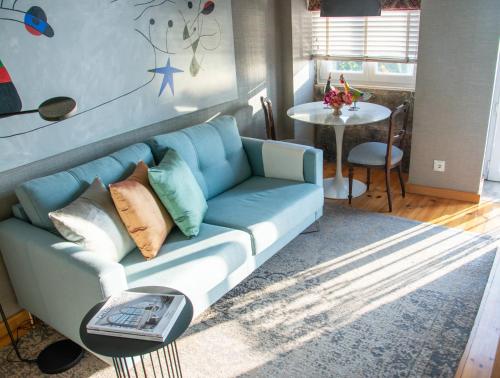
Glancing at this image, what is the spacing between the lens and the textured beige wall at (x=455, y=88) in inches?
136

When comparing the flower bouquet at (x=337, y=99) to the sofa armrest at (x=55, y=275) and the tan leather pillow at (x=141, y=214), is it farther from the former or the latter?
the sofa armrest at (x=55, y=275)

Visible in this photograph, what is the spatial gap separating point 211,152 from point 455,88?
1975mm

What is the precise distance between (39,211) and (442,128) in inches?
120

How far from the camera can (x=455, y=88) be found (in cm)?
363

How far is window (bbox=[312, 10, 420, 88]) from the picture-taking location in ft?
13.9

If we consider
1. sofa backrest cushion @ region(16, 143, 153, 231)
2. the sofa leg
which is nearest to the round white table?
the sofa leg

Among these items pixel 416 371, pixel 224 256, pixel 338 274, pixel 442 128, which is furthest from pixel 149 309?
pixel 442 128

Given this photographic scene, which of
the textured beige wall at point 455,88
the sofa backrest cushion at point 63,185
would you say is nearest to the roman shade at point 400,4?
the textured beige wall at point 455,88

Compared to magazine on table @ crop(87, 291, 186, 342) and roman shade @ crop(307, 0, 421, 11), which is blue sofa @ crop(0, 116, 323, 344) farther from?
roman shade @ crop(307, 0, 421, 11)

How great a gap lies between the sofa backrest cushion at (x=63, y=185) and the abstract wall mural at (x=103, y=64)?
22cm

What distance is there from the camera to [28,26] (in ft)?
7.99

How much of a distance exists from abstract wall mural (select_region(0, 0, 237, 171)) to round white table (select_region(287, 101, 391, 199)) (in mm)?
765

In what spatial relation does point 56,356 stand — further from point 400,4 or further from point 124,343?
point 400,4

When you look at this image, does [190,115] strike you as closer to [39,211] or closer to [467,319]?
[39,211]
